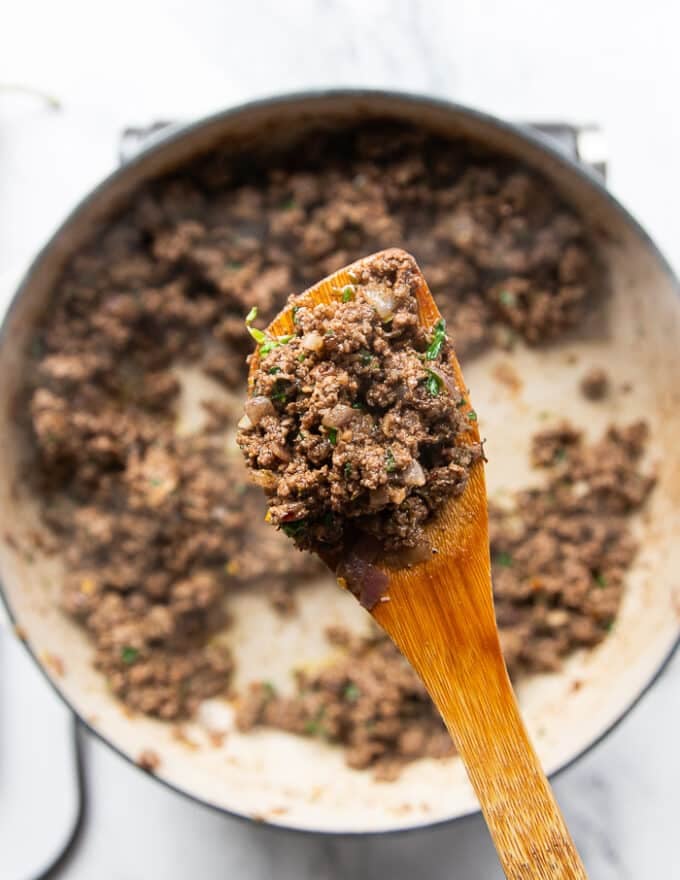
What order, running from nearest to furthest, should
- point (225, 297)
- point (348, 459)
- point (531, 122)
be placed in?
point (348, 459) → point (531, 122) → point (225, 297)

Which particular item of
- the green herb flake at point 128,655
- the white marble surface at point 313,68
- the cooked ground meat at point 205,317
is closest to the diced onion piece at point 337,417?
the cooked ground meat at point 205,317

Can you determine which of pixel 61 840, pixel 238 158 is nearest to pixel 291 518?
pixel 238 158

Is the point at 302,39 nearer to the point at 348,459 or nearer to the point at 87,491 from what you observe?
the point at 87,491

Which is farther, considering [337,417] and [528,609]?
[528,609]

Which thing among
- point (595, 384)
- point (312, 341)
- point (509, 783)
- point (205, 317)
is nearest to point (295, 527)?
point (312, 341)

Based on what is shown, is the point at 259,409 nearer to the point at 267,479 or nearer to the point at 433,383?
the point at 267,479

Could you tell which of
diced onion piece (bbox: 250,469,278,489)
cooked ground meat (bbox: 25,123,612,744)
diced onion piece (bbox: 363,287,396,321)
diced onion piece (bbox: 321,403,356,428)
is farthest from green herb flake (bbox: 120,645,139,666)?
diced onion piece (bbox: 363,287,396,321)

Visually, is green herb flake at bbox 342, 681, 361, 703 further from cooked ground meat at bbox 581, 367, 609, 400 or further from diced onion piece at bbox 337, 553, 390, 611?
cooked ground meat at bbox 581, 367, 609, 400
